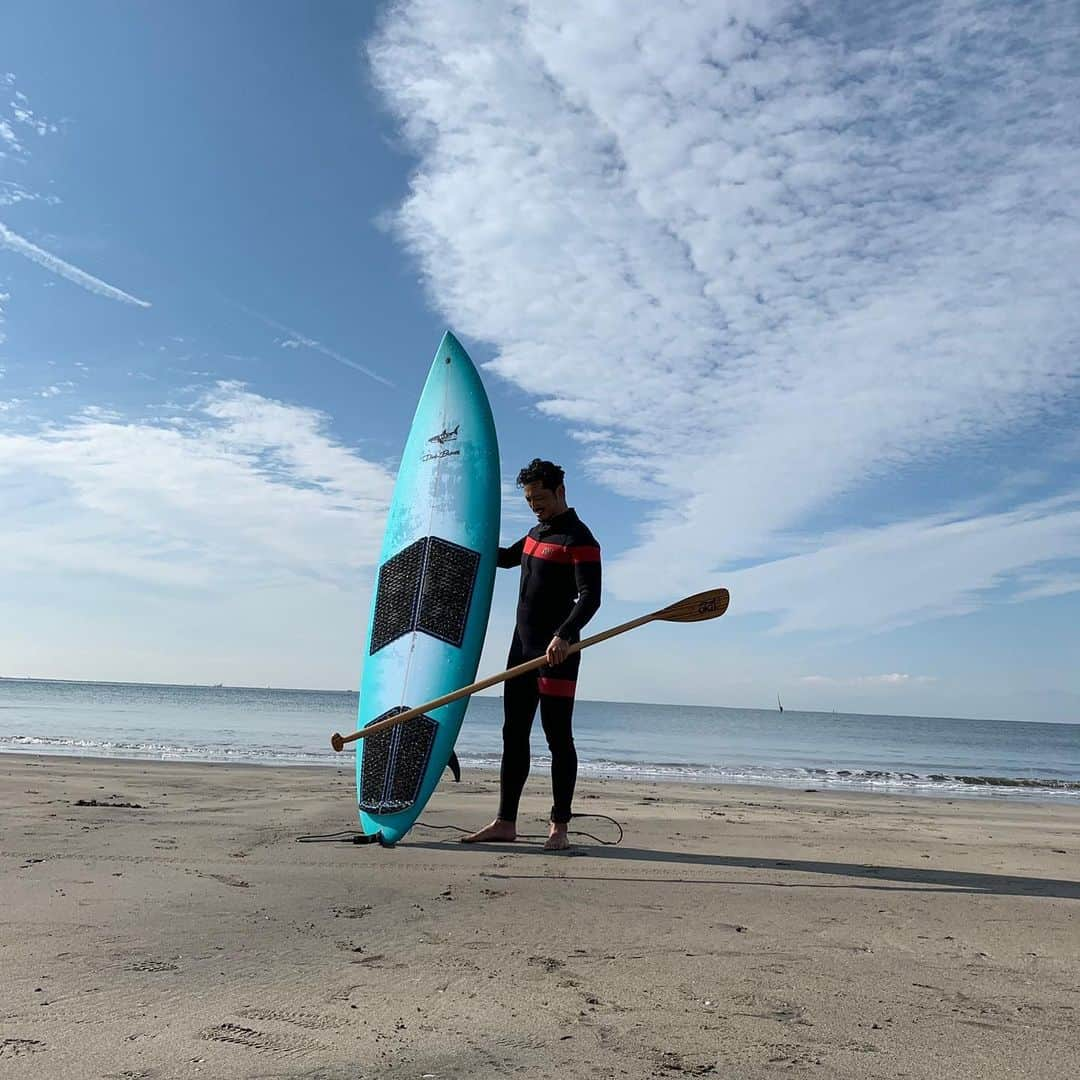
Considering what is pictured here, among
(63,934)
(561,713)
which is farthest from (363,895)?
(561,713)

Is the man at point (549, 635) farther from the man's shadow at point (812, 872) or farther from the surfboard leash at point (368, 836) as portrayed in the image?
the surfboard leash at point (368, 836)

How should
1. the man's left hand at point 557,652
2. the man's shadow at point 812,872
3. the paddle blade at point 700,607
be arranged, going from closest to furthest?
the man's shadow at point 812,872
the man's left hand at point 557,652
the paddle blade at point 700,607

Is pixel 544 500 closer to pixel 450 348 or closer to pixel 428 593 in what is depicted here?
pixel 428 593

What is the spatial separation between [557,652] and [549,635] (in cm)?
29

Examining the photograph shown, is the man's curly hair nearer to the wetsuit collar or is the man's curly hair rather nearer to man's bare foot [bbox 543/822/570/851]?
the wetsuit collar

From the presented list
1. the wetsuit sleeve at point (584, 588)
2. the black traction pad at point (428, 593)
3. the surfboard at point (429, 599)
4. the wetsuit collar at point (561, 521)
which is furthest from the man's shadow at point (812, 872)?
the wetsuit collar at point (561, 521)

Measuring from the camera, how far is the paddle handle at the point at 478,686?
3781 mm

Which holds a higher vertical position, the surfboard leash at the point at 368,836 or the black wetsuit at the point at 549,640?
the black wetsuit at the point at 549,640

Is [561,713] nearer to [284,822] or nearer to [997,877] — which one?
[284,822]

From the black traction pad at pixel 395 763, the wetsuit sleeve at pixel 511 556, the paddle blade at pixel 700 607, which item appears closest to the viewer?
the black traction pad at pixel 395 763

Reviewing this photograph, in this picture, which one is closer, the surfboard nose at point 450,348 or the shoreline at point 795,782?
the surfboard nose at point 450,348

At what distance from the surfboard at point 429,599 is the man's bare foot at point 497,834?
283 millimetres

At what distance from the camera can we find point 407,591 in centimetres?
466

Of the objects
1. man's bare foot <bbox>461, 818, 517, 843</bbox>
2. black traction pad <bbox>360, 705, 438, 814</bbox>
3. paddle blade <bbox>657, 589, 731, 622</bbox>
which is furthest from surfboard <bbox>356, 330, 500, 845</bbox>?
paddle blade <bbox>657, 589, 731, 622</bbox>
